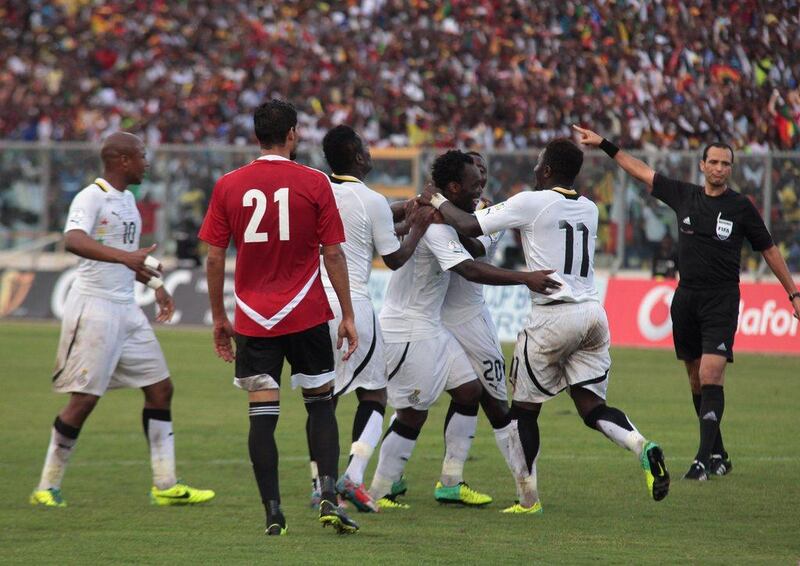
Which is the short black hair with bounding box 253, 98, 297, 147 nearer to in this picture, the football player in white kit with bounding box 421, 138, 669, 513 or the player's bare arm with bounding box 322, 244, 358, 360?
the player's bare arm with bounding box 322, 244, 358, 360

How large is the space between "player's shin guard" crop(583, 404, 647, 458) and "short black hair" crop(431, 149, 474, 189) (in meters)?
1.57

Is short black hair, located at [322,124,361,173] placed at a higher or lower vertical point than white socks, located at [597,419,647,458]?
higher

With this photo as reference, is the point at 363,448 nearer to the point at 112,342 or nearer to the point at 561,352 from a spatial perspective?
the point at 561,352

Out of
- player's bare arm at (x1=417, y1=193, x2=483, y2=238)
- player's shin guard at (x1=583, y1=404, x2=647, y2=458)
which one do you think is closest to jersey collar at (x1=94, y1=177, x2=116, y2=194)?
player's bare arm at (x1=417, y1=193, x2=483, y2=238)

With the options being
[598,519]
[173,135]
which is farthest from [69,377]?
[173,135]

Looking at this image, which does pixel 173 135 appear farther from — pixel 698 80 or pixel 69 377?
pixel 69 377

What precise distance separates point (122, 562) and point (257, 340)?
132 centimetres

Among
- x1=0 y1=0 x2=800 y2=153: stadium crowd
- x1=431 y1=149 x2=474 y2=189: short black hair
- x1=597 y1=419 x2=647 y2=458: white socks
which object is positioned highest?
x1=0 y1=0 x2=800 y2=153: stadium crowd

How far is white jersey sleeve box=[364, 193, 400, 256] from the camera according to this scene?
8477mm

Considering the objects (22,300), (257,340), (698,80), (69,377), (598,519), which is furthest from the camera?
(698,80)

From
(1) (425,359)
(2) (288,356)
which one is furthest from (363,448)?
(2) (288,356)

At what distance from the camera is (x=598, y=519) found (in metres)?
8.28

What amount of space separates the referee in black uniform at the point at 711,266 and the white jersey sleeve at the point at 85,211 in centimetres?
353

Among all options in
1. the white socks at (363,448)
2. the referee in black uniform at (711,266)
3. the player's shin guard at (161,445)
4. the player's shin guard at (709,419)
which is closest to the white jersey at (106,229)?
the player's shin guard at (161,445)
